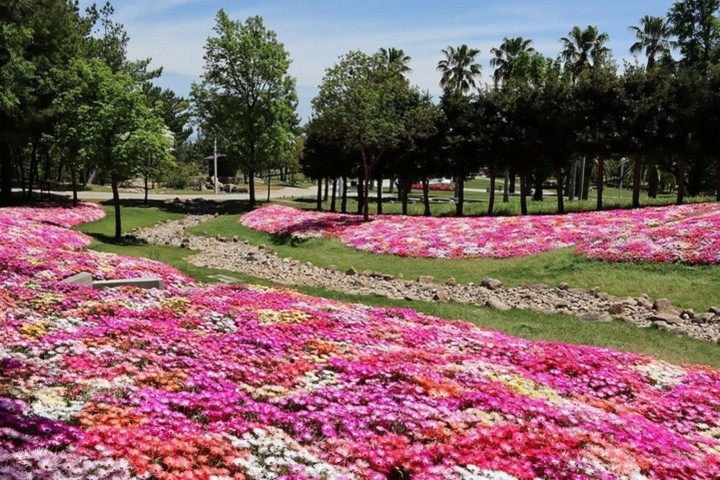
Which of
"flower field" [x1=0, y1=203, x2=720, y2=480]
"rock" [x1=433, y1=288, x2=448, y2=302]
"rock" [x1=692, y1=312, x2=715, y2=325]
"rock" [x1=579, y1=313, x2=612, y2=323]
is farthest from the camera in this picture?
"rock" [x1=433, y1=288, x2=448, y2=302]

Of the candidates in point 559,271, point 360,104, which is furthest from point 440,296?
point 360,104

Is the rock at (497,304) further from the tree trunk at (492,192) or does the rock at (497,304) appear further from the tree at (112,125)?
the tree trunk at (492,192)

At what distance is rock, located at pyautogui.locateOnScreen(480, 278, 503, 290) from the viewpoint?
74.0 feet

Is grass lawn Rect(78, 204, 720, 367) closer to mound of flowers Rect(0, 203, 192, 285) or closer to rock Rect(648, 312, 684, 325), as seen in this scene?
rock Rect(648, 312, 684, 325)

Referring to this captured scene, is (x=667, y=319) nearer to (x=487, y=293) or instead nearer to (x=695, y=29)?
(x=487, y=293)

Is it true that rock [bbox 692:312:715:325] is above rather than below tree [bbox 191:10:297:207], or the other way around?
below

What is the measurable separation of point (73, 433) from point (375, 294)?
15.9 m

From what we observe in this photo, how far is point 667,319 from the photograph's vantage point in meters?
16.6

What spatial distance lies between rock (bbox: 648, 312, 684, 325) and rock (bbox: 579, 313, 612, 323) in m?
1.23

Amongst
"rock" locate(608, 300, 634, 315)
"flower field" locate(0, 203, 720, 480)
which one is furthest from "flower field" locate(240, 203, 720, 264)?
"flower field" locate(0, 203, 720, 480)

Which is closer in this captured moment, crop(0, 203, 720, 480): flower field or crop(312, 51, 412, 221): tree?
crop(0, 203, 720, 480): flower field

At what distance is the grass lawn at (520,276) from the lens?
14.8 metres

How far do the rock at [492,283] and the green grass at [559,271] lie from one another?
0.57 m

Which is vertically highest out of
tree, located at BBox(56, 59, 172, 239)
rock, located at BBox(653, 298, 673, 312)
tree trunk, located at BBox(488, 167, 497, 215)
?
tree, located at BBox(56, 59, 172, 239)
